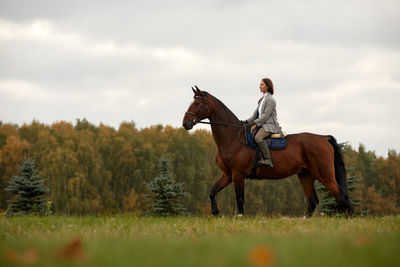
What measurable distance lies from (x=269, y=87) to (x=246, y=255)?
7937 mm

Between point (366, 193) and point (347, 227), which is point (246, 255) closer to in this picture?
point (347, 227)

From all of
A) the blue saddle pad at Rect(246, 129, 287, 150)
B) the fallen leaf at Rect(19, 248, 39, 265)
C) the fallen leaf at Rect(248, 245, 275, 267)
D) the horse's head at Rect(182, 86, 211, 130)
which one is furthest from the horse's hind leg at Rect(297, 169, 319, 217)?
the fallen leaf at Rect(19, 248, 39, 265)

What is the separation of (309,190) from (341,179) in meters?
0.92

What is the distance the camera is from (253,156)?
33.5ft

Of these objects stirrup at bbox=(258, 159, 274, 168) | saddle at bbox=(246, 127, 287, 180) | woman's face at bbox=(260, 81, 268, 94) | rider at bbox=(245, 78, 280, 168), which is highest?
woman's face at bbox=(260, 81, 268, 94)

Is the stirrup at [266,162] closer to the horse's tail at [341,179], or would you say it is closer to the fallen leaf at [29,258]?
the horse's tail at [341,179]

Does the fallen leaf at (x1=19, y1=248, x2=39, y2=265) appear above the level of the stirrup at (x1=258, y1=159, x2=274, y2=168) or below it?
below

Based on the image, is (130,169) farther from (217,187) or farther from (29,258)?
(29,258)

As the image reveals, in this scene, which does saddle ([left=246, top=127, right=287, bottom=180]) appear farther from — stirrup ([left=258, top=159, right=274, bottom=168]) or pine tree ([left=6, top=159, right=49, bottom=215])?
pine tree ([left=6, top=159, right=49, bottom=215])

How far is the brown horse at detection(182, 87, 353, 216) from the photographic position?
10.2 meters

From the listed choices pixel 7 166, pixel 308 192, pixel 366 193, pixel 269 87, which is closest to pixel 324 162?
pixel 308 192

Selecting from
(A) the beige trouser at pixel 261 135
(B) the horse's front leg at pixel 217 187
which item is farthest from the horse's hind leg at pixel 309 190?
(B) the horse's front leg at pixel 217 187

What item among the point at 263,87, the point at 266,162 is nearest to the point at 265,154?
the point at 266,162

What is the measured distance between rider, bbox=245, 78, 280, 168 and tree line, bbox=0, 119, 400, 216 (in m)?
38.5
